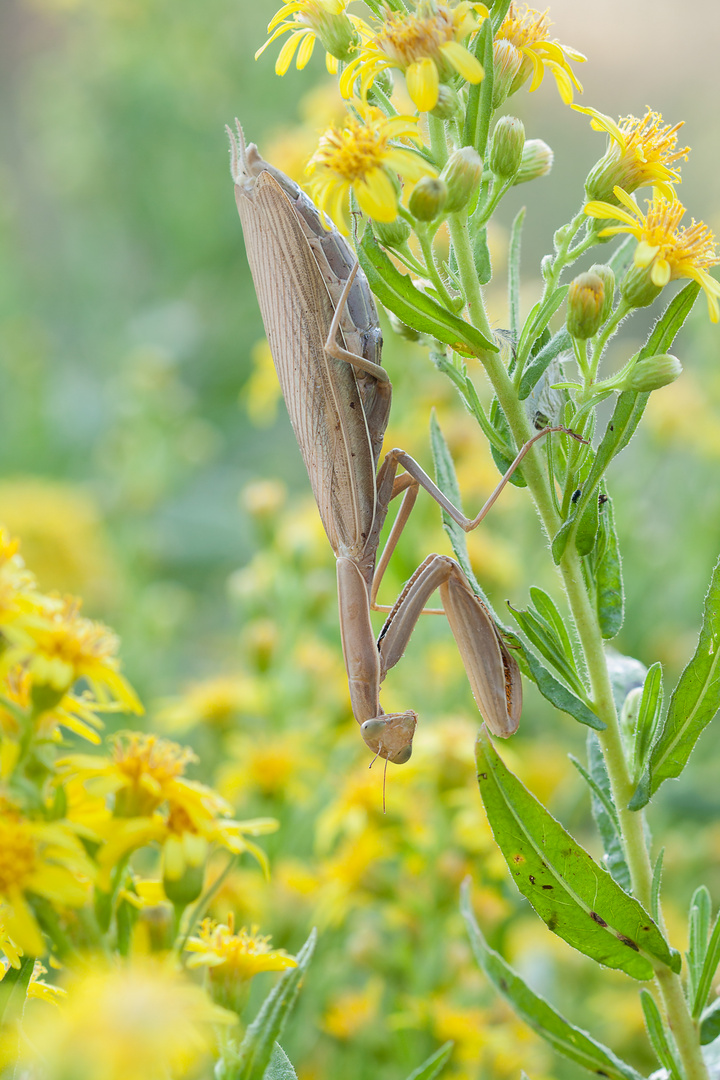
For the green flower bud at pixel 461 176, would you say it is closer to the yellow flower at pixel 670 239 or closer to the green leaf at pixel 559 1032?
the yellow flower at pixel 670 239

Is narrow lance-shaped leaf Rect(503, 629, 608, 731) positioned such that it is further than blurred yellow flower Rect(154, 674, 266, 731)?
No

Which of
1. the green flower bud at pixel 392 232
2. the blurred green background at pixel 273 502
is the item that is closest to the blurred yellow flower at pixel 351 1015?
the blurred green background at pixel 273 502

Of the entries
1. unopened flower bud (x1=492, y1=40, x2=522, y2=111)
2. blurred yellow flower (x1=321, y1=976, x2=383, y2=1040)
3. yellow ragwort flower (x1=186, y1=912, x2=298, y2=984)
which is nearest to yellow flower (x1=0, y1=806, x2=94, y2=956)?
yellow ragwort flower (x1=186, y1=912, x2=298, y2=984)

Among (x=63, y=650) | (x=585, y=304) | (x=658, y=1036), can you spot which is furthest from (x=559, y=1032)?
(x=585, y=304)

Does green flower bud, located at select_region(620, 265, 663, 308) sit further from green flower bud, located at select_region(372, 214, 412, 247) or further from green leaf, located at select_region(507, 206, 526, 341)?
green flower bud, located at select_region(372, 214, 412, 247)

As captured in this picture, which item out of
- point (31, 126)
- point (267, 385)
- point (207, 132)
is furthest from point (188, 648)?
point (31, 126)

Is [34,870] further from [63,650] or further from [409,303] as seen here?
[409,303]
